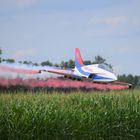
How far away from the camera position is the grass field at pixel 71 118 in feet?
54.5

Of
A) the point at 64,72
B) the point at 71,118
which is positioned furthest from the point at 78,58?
the point at 71,118

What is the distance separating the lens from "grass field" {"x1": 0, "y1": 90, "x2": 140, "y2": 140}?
54.5 feet

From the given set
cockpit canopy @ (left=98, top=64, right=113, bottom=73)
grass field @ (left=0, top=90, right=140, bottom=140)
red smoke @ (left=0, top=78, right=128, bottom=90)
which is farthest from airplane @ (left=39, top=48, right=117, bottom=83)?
grass field @ (left=0, top=90, right=140, bottom=140)

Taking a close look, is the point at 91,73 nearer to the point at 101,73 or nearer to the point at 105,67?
the point at 105,67

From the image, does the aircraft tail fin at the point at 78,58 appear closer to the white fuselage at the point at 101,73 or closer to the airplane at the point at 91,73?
the airplane at the point at 91,73

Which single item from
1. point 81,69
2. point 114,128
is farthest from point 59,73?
point 114,128

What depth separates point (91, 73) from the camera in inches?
2125

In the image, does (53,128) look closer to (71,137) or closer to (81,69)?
(71,137)

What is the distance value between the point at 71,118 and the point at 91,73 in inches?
1401

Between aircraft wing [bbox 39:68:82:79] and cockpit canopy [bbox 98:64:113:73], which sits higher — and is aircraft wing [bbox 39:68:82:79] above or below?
below

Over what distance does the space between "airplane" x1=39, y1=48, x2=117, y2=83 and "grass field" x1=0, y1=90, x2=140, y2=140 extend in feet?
85.8

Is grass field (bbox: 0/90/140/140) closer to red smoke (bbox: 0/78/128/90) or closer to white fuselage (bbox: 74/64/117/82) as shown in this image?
red smoke (bbox: 0/78/128/90)

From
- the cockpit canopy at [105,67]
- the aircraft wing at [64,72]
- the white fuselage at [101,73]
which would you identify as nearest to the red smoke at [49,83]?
the white fuselage at [101,73]

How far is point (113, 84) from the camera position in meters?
54.6
